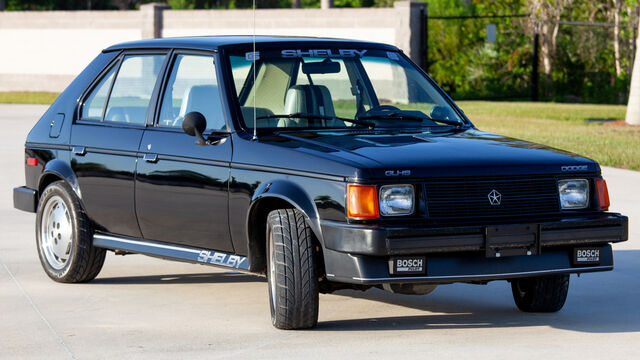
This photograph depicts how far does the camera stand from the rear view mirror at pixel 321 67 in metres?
7.65

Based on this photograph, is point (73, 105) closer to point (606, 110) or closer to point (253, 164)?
point (253, 164)

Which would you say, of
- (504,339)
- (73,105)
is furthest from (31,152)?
(504,339)

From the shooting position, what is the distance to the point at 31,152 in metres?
8.74

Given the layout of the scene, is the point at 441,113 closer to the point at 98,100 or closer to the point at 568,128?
the point at 98,100

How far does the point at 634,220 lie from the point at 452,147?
5.52m

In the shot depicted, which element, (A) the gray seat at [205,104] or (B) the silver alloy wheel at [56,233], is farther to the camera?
(B) the silver alloy wheel at [56,233]

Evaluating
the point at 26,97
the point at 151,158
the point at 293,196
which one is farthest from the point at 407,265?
the point at 26,97

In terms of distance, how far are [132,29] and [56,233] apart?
34.7 meters

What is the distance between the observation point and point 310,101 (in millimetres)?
7477

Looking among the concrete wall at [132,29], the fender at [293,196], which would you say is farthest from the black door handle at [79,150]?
the concrete wall at [132,29]

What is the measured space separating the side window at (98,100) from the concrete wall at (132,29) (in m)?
27.4

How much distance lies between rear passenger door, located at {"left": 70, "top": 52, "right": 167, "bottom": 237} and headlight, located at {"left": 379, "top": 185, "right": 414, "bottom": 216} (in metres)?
2.16

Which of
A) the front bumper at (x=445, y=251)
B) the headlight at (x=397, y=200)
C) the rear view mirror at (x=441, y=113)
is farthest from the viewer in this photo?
the rear view mirror at (x=441, y=113)

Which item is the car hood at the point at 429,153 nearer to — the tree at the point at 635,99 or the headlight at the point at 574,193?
the headlight at the point at 574,193
